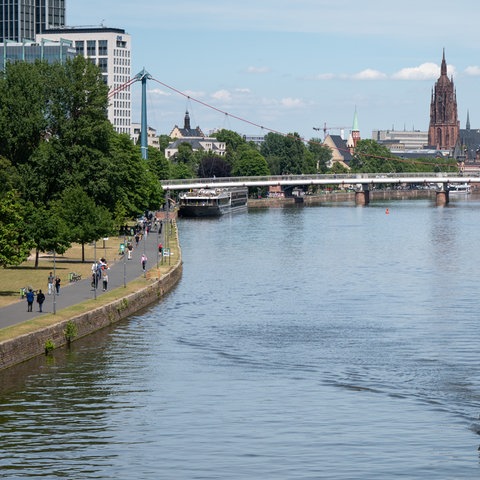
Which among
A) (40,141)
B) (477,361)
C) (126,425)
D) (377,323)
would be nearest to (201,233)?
(40,141)

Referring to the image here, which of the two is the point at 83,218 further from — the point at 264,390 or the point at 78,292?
the point at 264,390

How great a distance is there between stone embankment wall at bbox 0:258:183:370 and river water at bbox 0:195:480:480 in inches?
19.9

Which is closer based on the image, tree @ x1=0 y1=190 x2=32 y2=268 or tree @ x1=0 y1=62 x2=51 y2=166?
tree @ x1=0 y1=190 x2=32 y2=268

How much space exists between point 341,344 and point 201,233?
7964cm

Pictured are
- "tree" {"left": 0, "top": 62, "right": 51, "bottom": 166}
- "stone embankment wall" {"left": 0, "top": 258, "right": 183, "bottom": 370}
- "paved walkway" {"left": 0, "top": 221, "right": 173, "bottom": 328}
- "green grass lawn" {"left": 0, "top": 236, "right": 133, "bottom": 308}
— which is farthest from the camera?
"tree" {"left": 0, "top": 62, "right": 51, "bottom": 166}

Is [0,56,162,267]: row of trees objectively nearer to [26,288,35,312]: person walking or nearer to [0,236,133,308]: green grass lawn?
[0,236,133,308]: green grass lawn

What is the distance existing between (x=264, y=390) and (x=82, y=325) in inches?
442

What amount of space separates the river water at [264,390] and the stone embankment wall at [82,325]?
19.9 inches

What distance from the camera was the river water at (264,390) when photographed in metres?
35.2

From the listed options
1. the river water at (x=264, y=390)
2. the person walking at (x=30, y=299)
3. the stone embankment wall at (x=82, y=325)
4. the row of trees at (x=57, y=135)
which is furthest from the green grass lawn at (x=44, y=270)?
the river water at (x=264, y=390)

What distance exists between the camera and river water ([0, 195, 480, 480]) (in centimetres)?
3522

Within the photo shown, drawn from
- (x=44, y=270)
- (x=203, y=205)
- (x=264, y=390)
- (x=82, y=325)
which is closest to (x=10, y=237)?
(x=82, y=325)

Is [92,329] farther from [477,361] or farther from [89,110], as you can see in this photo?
[89,110]

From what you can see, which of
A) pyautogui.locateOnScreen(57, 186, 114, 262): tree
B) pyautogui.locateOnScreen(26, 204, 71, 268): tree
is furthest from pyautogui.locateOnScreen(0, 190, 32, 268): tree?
pyautogui.locateOnScreen(57, 186, 114, 262): tree
